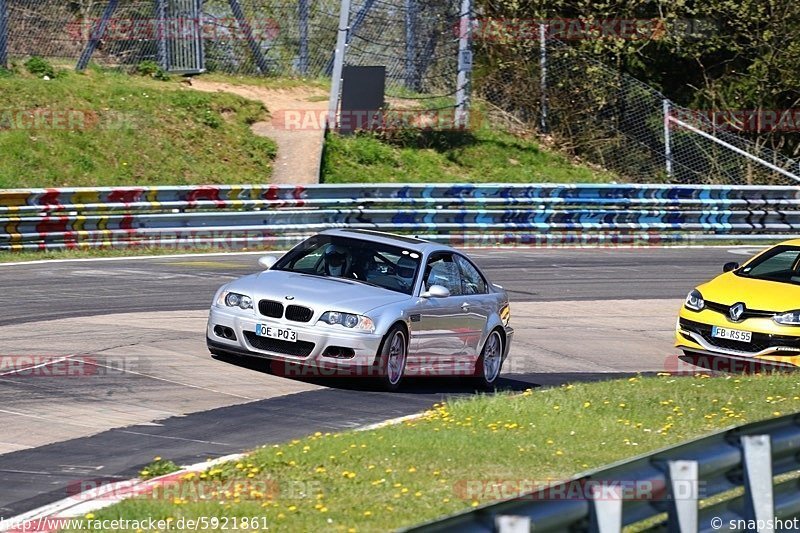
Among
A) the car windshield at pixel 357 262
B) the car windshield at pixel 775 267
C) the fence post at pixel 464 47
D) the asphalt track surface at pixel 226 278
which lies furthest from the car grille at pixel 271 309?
the fence post at pixel 464 47

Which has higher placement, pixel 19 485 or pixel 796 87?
pixel 796 87

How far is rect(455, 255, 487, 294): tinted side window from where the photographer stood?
43.1 ft

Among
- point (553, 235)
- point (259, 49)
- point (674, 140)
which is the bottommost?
point (553, 235)

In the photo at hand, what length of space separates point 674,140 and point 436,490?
2444cm

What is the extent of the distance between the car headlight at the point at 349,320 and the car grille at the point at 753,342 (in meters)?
4.42

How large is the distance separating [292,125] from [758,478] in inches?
965

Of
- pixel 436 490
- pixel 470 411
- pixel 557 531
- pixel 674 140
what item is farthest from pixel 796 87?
pixel 557 531

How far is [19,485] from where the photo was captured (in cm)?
757

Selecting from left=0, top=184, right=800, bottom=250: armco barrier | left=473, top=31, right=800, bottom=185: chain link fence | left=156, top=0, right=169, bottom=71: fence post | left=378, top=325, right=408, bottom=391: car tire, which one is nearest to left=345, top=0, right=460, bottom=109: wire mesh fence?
left=473, top=31, right=800, bottom=185: chain link fence

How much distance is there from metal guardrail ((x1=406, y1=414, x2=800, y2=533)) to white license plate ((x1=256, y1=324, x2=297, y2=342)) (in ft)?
21.5

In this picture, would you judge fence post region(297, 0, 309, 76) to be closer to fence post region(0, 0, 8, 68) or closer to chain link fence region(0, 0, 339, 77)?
chain link fence region(0, 0, 339, 77)

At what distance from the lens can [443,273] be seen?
12859mm

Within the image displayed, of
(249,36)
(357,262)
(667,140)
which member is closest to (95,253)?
(357,262)

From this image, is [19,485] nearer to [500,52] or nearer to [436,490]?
[436,490]
